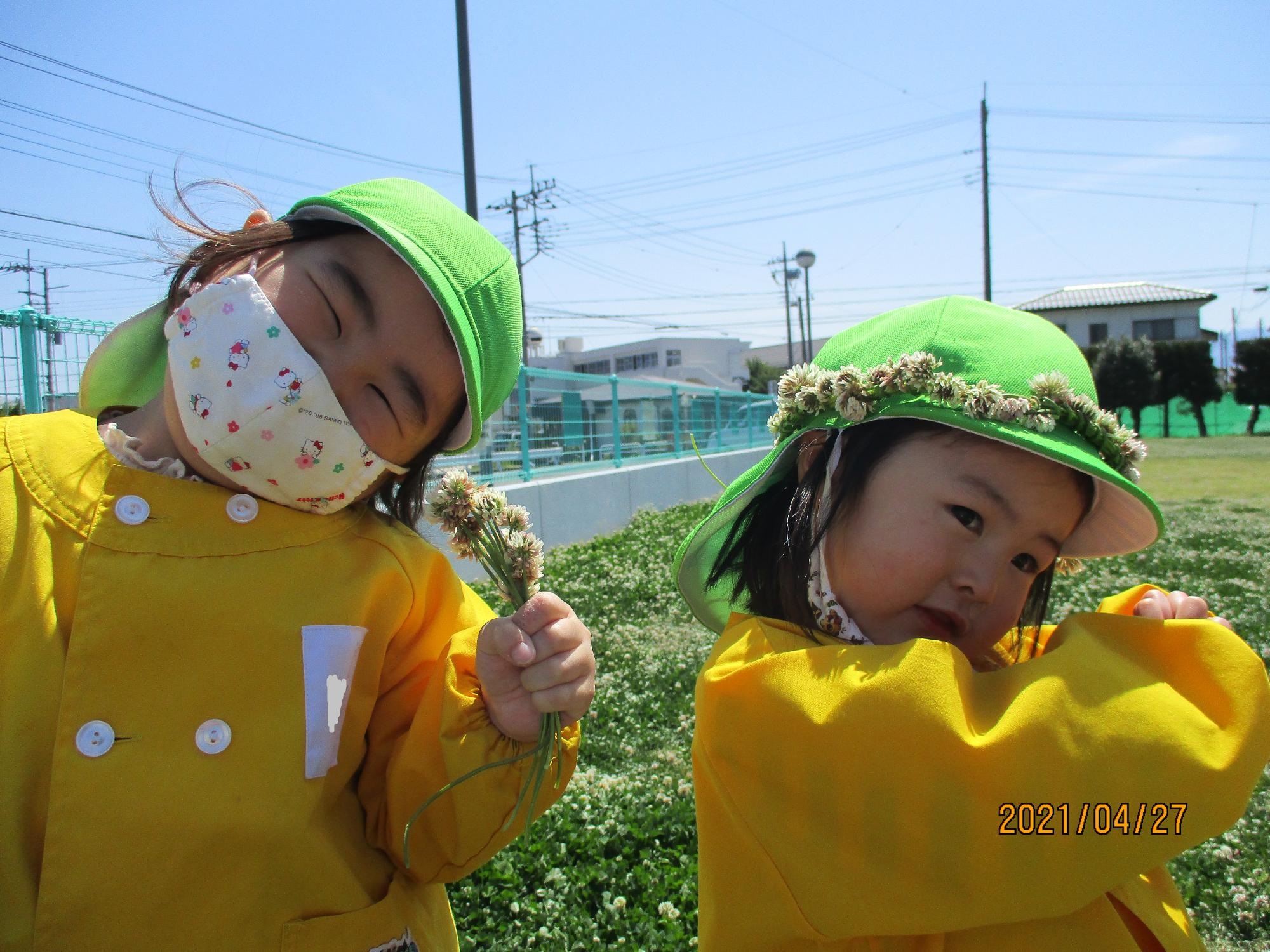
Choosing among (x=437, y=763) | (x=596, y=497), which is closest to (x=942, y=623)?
(x=437, y=763)

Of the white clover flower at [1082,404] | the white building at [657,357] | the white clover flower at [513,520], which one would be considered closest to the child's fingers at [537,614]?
the white clover flower at [513,520]

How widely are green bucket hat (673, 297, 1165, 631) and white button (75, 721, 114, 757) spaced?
1057 millimetres

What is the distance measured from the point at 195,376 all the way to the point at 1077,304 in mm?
57740

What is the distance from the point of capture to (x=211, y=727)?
126 centimetres

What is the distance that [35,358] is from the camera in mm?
4219

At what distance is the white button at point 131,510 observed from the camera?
1.32 metres

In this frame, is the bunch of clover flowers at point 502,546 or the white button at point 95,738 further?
the bunch of clover flowers at point 502,546

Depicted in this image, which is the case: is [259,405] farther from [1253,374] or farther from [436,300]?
[1253,374]

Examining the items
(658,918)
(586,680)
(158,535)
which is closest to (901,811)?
(586,680)

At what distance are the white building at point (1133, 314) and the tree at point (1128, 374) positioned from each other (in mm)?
13775

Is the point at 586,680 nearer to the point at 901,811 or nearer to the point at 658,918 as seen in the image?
the point at 901,811

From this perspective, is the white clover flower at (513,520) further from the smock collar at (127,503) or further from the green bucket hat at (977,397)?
the green bucket hat at (977,397)

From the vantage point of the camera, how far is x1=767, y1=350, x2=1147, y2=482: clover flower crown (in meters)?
1.43

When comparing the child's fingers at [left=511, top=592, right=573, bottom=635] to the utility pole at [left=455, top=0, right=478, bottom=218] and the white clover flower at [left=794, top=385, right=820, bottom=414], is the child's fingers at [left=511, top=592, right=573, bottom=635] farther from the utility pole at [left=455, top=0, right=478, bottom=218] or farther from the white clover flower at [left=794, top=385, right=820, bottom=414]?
the utility pole at [left=455, top=0, right=478, bottom=218]
